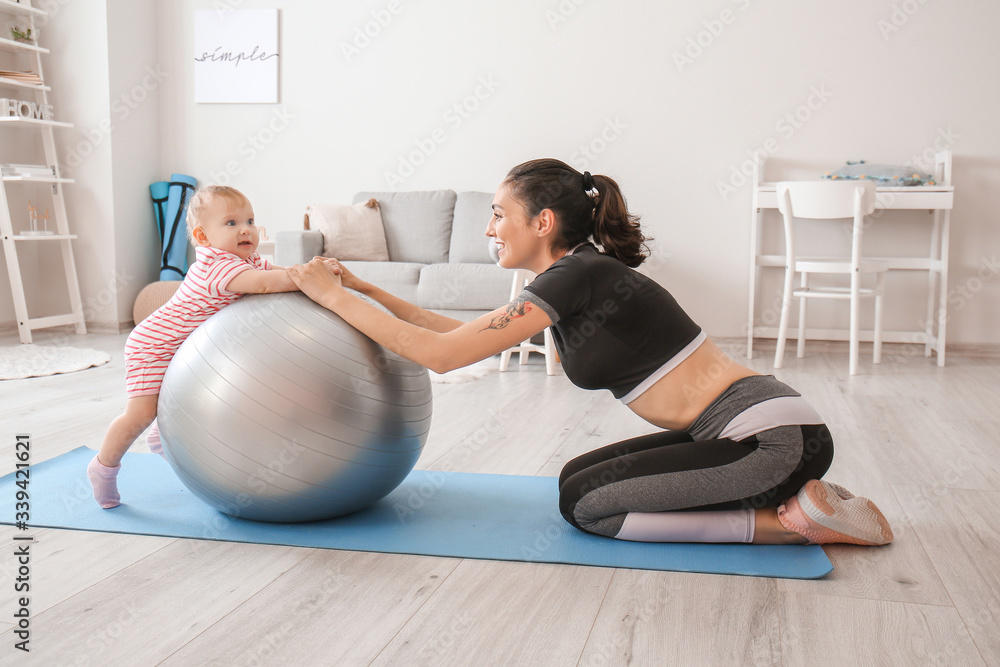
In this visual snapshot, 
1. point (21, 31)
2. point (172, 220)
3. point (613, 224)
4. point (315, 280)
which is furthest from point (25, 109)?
point (613, 224)

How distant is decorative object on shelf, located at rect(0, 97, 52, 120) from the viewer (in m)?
4.64


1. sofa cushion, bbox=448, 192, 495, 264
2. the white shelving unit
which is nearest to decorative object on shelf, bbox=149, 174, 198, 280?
the white shelving unit

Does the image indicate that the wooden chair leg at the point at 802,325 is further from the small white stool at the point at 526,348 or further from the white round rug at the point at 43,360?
the white round rug at the point at 43,360

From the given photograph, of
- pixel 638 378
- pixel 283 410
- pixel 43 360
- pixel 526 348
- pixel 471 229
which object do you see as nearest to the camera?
pixel 283 410

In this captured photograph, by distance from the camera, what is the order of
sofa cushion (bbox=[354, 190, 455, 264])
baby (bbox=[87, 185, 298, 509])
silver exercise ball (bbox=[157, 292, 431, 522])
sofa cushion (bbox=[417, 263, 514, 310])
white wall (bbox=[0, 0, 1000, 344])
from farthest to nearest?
sofa cushion (bbox=[354, 190, 455, 264]) < white wall (bbox=[0, 0, 1000, 344]) < sofa cushion (bbox=[417, 263, 514, 310]) < baby (bbox=[87, 185, 298, 509]) < silver exercise ball (bbox=[157, 292, 431, 522])

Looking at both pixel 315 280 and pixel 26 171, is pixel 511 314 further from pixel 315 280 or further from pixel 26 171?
pixel 26 171

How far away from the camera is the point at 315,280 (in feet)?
5.68

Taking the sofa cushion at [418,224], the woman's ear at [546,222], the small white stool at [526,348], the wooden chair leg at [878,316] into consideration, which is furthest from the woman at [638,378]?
the sofa cushion at [418,224]

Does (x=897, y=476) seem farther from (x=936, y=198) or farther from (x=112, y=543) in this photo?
(x=936, y=198)

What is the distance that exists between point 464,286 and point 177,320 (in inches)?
103

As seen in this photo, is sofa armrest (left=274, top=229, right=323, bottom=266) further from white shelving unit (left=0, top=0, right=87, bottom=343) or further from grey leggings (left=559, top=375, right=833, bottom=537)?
grey leggings (left=559, top=375, right=833, bottom=537)

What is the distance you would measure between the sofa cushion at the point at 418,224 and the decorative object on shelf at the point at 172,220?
137 centimetres

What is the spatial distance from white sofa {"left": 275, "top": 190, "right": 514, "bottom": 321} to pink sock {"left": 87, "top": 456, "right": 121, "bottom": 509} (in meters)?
2.60

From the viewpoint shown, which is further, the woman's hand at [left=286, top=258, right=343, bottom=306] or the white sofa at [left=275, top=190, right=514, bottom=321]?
the white sofa at [left=275, top=190, right=514, bottom=321]
